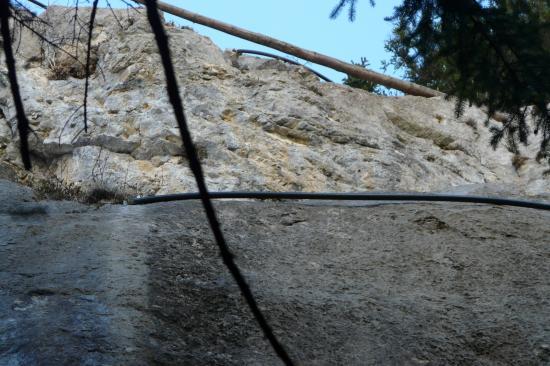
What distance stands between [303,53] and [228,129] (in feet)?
7.75

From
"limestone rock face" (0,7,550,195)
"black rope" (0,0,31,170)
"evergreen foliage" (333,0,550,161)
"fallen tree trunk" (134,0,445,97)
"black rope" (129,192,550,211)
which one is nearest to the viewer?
"black rope" (0,0,31,170)

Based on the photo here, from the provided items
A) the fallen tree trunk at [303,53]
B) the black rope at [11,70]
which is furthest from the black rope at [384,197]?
the fallen tree trunk at [303,53]

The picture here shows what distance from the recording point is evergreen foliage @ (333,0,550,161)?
3.57m

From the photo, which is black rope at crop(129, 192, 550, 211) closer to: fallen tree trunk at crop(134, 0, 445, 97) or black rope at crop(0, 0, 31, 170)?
black rope at crop(0, 0, 31, 170)

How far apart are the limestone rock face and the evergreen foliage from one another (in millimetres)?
2113

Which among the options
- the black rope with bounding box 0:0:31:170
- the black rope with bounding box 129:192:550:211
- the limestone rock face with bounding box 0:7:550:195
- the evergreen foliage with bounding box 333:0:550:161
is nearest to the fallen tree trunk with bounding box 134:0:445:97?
the limestone rock face with bounding box 0:7:550:195

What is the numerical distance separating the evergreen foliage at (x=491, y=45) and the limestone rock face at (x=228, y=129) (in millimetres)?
2113

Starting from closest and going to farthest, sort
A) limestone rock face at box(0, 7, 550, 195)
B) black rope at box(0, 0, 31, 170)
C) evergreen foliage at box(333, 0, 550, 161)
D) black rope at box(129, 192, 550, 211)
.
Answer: black rope at box(0, 0, 31, 170) → evergreen foliage at box(333, 0, 550, 161) → black rope at box(129, 192, 550, 211) → limestone rock face at box(0, 7, 550, 195)

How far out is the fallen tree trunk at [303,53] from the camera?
8781 mm

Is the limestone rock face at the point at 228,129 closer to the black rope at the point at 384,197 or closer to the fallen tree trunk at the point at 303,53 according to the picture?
the fallen tree trunk at the point at 303,53

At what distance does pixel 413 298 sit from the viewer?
325 centimetres

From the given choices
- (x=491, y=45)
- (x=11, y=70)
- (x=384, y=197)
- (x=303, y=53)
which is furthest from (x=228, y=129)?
(x=11, y=70)

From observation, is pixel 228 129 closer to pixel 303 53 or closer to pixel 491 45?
pixel 303 53

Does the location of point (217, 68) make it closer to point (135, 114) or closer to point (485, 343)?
point (135, 114)
